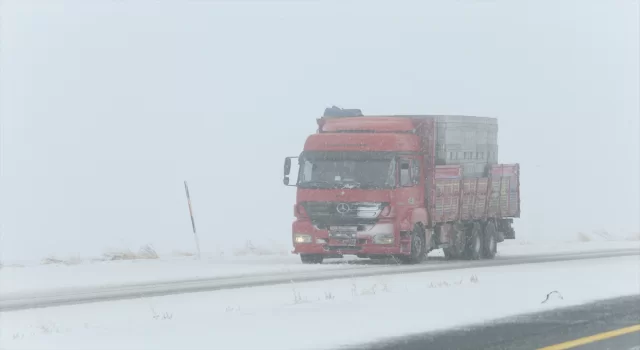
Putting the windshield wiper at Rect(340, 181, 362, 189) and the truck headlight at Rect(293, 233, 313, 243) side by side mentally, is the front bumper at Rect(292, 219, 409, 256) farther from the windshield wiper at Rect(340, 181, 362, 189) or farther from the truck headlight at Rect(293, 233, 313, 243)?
the windshield wiper at Rect(340, 181, 362, 189)

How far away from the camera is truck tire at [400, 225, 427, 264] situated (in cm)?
2920

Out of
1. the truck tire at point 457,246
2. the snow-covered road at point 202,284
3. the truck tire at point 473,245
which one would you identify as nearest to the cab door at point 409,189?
the snow-covered road at point 202,284

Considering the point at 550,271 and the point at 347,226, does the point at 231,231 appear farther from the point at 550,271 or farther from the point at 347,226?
the point at 550,271

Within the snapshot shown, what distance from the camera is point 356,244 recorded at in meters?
28.7

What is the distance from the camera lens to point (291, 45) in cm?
14700

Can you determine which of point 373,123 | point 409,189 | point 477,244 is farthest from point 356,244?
point 477,244

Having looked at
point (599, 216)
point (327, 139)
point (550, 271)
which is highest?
point (327, 139)

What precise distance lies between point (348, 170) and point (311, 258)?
2.30 metres

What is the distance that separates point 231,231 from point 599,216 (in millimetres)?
28907

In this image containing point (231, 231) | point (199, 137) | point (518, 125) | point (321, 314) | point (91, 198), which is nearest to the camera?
point (321, 314)

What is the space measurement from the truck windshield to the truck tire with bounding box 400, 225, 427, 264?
1.47 m

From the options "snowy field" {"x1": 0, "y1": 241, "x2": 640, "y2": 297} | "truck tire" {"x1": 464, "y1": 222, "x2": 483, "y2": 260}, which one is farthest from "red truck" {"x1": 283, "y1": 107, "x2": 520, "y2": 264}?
"truck tire" {"x1": 464, "y1": 222, "x2": 483, "y2": 260}

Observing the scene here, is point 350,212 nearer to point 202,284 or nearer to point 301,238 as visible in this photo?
point 301,238

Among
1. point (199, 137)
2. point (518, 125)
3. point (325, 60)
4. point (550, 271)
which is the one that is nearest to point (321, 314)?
point (550, 271)
